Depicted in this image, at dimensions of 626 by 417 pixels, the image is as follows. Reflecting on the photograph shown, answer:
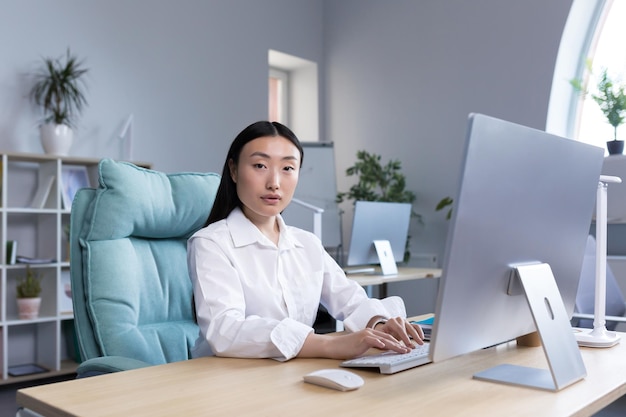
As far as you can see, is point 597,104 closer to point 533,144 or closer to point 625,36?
point 625,36

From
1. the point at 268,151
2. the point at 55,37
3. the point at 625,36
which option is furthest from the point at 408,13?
the point at 268,151

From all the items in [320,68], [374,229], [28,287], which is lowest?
[28,287]

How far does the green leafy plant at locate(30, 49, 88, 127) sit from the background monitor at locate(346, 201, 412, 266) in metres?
1.93

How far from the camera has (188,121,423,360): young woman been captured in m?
1.23

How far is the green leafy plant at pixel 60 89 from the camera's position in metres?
3.75

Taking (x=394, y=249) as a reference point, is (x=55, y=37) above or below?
above

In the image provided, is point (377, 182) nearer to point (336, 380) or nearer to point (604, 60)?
point (604, 60)

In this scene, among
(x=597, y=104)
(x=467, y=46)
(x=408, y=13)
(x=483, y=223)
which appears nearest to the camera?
(x=483, y=223)

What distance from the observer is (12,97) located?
12.4 ft

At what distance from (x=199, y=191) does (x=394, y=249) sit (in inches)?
88.3

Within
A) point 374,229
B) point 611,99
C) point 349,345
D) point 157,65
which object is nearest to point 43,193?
point 157,65

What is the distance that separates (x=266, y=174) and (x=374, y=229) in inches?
89.2

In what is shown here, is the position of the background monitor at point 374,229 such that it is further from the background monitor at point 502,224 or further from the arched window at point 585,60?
the background monitor at point 502,224

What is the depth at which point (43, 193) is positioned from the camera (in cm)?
372
